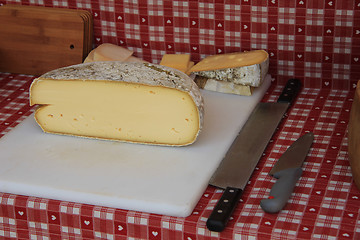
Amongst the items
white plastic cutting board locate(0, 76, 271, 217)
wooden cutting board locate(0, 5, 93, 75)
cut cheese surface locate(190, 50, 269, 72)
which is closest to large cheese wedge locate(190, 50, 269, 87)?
cut cheese surface locate(190, 50, 269, 72)

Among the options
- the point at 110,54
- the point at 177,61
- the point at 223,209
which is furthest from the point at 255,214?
the point at 110,54

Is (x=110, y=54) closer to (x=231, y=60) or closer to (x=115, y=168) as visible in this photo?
(x=231, y=60)

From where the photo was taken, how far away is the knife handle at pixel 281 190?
1396 millimetres

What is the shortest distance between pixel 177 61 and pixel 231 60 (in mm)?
182

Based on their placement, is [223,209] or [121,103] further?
[121,103]

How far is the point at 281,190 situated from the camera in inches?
56.7

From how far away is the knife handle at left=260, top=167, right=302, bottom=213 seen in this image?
1.40 meters

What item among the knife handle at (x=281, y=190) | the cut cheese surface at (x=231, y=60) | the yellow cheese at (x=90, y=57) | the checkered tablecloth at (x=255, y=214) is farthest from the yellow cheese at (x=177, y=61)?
the knife handle at (x=281, y=190)

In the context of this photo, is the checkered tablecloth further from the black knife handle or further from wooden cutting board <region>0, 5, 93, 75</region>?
wooden cutting board <region>0, 5, 93, 75</region>

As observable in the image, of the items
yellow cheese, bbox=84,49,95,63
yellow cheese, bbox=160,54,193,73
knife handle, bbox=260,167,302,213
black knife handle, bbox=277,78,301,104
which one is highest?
yellow cheese, bbox=84,49,95,63

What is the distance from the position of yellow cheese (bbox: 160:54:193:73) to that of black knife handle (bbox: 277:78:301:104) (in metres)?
0.29

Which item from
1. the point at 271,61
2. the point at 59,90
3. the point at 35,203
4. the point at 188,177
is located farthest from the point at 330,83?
the point at 35,203

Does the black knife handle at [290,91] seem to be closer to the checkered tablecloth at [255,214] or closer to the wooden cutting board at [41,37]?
the checkered tablecloth at [255,214]

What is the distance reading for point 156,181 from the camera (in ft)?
4.96
